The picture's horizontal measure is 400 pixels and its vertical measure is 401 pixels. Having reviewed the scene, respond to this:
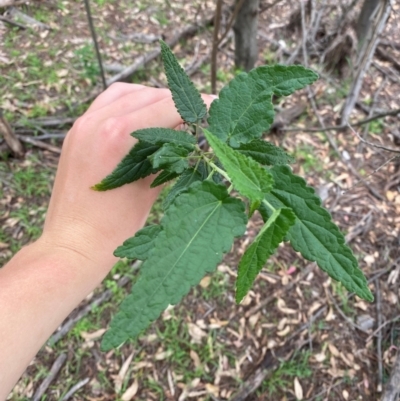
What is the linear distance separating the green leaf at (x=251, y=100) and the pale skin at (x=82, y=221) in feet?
1.27

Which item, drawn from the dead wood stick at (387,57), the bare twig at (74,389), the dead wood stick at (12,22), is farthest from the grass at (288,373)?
the dead wood stick at (12,22)

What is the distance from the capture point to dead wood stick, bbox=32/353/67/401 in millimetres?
2378

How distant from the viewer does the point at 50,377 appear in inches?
95.7

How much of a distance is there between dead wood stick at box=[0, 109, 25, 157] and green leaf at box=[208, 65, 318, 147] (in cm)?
220

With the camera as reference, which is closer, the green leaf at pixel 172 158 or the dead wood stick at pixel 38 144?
the green leaf at pixel 172 158

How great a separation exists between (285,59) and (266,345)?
265cm

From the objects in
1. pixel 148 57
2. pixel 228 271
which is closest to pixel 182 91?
pixel 228 271

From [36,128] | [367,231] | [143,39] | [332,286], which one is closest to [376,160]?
[367,231]

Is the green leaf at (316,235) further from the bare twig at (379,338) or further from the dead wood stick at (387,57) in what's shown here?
the dead wood stick at (387,57)

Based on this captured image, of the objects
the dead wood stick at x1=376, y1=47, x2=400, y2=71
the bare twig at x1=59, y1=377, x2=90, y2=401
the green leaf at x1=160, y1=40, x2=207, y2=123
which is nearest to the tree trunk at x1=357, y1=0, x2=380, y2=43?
the dead wood stick at x1=376, y1=47, x2=400, y2=71

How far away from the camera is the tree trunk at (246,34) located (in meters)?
3.02

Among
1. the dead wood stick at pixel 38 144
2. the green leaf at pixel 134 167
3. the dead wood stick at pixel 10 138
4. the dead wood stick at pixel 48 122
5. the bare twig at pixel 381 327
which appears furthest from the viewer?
the dead wood stick at pixel 48 122

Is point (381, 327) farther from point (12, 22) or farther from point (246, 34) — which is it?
point (12, 22)

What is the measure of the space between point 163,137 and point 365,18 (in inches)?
122
